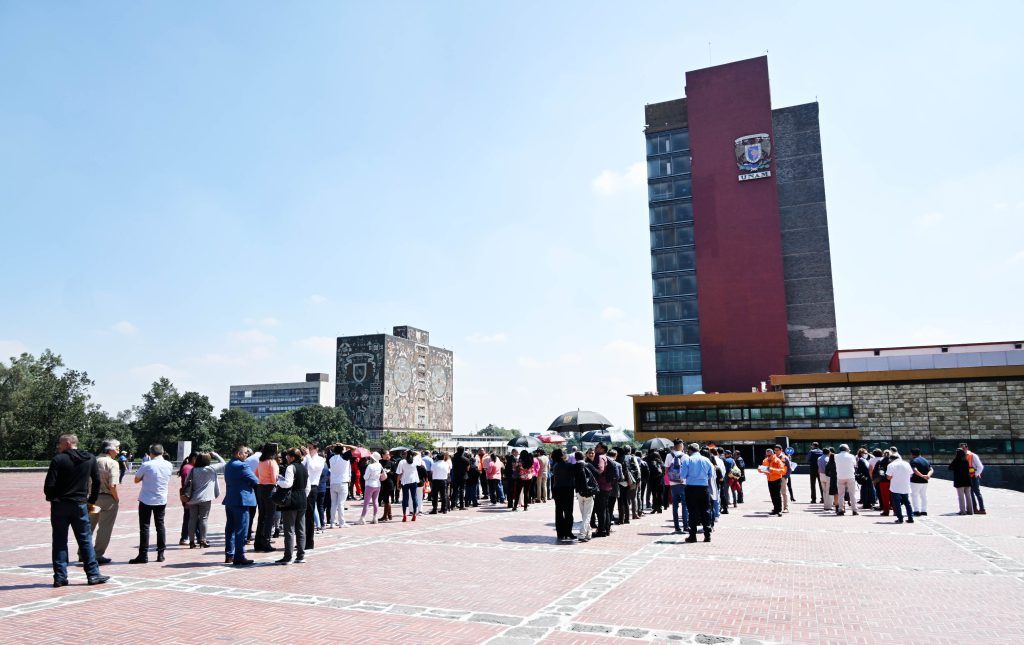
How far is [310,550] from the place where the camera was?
10.7 metres

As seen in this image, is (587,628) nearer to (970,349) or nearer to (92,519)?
(92,519)

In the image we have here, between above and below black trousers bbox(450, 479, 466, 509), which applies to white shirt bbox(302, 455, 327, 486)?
above

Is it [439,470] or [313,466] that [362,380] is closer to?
[439,470]

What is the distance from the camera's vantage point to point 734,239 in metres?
70.6

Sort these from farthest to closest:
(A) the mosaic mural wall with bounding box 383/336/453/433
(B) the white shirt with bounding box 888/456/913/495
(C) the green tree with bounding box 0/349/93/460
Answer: (A) the mosaic mural wall with bounding box 383/336/453/433
(C) the green tree with bounding box 0/349/93/460
(B) the white shirt with bounding box 888/456/913/495

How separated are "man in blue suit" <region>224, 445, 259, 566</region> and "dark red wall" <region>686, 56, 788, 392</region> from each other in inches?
2552

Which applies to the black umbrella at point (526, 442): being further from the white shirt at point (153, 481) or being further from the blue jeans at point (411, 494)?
the white shirt at point (153, 481)

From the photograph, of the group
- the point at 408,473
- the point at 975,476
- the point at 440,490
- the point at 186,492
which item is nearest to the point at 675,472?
the point at 408,473

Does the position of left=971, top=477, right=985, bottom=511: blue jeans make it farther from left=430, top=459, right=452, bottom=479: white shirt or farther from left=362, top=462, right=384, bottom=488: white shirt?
left=362, top=462, right=384, bottom=488: white shirt

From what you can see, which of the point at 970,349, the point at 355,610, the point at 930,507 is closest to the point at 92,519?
the point at 355,610

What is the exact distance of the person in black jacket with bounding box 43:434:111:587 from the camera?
7.93 meters

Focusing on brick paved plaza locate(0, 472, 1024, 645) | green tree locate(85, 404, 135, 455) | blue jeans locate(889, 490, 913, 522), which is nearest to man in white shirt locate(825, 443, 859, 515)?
blue jeans locate(889, 490, 913, 522)

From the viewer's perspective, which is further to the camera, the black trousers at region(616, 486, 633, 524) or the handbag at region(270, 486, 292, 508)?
the black trousers at region(616, 486, 633, 524)

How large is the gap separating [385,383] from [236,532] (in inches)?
5455
